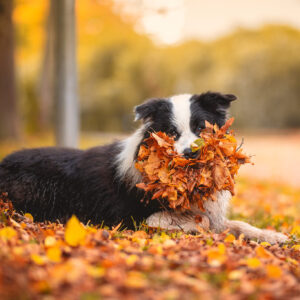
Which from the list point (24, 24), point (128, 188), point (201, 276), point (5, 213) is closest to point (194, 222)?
point (128, 188)

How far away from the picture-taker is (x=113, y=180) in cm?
407

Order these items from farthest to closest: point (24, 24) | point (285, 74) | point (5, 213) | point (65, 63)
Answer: point (285, 74)
point (24, 24)
point (65, 63)
point (5, 213)

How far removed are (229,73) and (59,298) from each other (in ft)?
65.3

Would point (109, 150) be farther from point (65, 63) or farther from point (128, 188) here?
point (65, 63)

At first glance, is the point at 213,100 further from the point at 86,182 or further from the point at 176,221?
the point at 86,182

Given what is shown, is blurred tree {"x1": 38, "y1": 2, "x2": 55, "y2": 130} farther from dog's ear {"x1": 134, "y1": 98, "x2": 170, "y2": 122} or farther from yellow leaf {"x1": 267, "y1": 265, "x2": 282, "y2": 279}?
yellow leaf {"x1": 267, "y1": 265, "x2": 282, "y2": 279}

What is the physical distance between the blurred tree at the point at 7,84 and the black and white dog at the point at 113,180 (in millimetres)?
7815

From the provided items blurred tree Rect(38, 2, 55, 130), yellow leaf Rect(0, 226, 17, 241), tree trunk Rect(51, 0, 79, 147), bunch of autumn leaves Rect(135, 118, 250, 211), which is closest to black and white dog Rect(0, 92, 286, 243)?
bunch of autumn leaves Rect(135, 118, 250, 211)

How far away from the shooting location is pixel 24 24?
18859mm

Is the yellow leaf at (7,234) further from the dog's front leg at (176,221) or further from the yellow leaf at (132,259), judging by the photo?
the dog's front leg at (176,221)

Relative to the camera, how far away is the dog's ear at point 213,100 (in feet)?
13.0

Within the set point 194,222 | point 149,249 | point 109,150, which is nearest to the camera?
point 149,249

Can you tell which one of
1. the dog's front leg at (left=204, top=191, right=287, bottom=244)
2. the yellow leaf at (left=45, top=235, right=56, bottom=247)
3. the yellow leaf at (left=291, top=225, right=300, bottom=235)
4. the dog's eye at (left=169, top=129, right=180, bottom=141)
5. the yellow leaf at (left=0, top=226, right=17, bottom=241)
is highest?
the dog's eye at (left=169, top=129, right=180, bottom=141)

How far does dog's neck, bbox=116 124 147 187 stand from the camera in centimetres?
395
